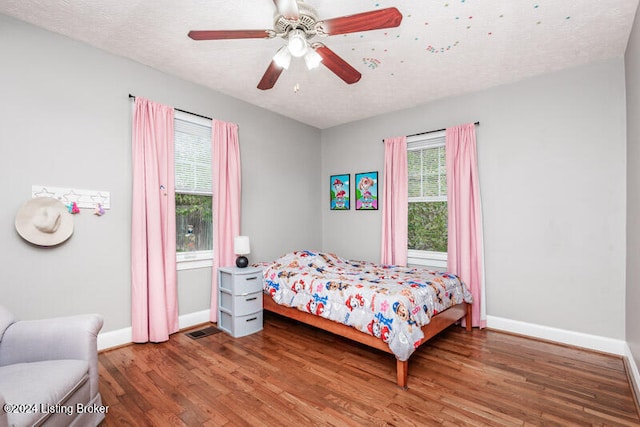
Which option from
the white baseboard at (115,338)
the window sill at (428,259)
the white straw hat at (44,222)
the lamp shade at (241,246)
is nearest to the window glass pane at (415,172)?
the window sill at (428,259)

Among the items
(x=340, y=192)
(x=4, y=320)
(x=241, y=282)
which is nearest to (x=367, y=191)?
(x=340, y=192)

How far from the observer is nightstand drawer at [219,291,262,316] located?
10.5 feet

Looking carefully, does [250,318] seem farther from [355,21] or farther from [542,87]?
[542,87]

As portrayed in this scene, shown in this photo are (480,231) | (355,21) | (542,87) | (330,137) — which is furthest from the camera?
(330,137)

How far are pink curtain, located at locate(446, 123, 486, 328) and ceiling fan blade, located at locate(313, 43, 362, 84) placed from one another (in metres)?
1.82

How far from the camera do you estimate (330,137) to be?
16.5 feet

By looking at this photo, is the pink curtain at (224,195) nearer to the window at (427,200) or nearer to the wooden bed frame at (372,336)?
the wooden bed frame at (372,336)

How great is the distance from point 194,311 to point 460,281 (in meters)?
2.90

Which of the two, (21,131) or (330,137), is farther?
(330,137)

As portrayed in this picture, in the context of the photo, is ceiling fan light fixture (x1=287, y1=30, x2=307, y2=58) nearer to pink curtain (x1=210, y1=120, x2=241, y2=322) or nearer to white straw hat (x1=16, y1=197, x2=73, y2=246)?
pink curtain (x1=210, y1=120, x2=241, y2=322)

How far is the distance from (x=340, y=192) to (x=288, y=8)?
3288 mm

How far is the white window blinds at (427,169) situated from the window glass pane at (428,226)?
0.10 m

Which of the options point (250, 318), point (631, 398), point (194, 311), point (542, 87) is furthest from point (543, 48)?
point (194, 311)

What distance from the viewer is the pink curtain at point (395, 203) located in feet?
13.1
